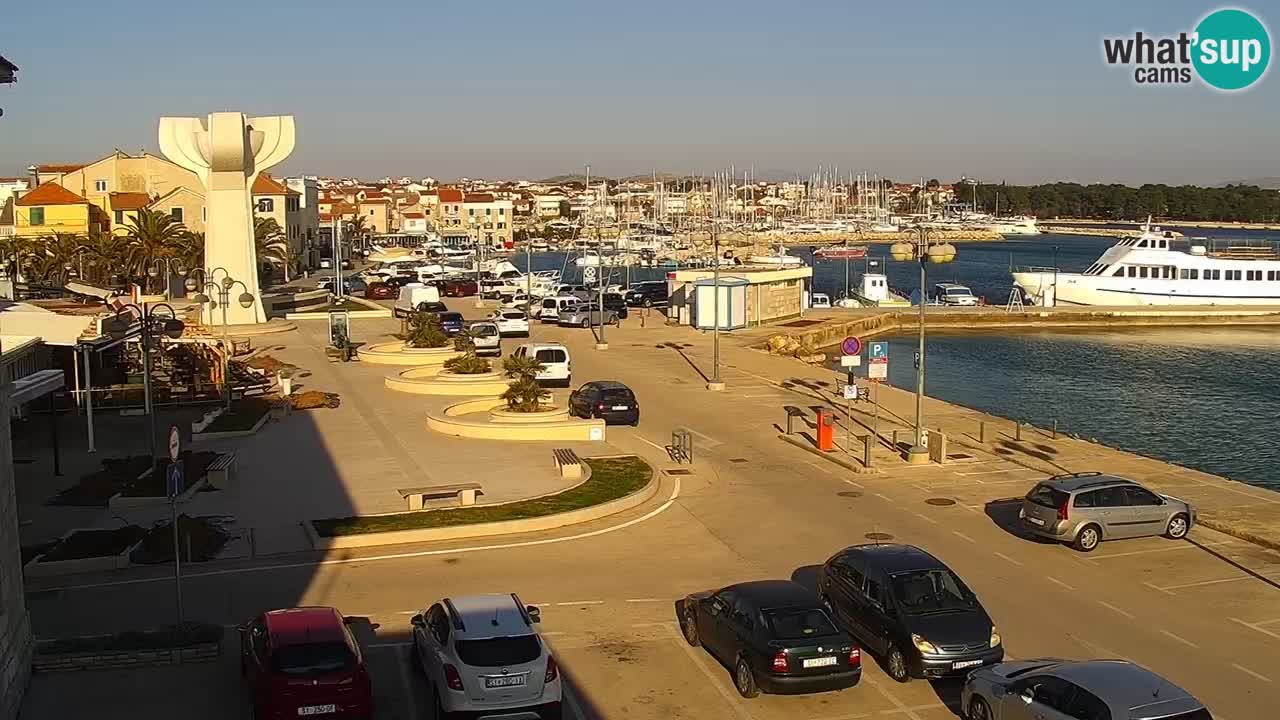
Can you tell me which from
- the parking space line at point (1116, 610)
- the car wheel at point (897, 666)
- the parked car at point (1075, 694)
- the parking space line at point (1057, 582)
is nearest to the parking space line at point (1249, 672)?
the parking space line at point (1116, 610)

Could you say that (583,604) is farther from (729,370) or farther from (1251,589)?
(729,370)

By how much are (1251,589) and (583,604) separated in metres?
9.66

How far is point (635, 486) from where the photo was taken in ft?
79.5

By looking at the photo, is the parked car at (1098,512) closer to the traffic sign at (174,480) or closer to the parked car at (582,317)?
the traffic sign at (174,480)

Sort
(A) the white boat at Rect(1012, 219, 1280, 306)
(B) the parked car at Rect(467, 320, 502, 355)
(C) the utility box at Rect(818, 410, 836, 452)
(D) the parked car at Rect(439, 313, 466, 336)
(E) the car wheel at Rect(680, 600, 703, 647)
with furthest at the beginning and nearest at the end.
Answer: (A) the white boat at Rect(1012, 219, 1280, 306) → (D) the parked car at Rect(439, 313, 466, 336) → (B) the parked car at Rect(467, 320, 502, 355) → (C) the utility box at Rect(818, 410, 836, 452) → (E) the car wheel at Rect(680, 600, 703, 647)

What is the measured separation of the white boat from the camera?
86.2 m

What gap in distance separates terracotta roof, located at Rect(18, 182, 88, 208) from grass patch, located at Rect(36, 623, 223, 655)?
83282 mm

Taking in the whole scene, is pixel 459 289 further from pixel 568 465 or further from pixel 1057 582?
pixel 1057 582

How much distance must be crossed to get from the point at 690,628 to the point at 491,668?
375cm

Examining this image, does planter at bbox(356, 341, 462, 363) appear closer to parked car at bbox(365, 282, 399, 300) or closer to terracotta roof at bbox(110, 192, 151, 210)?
parked car at bbox(365, 282, 399, 300)

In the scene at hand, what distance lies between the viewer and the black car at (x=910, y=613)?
13.7 metres

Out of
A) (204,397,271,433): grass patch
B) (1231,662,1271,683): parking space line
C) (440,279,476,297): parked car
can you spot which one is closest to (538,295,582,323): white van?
(440,279,476,297): parked car

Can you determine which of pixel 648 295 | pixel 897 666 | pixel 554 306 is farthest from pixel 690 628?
pixel 648 295

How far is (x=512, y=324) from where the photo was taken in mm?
53781
